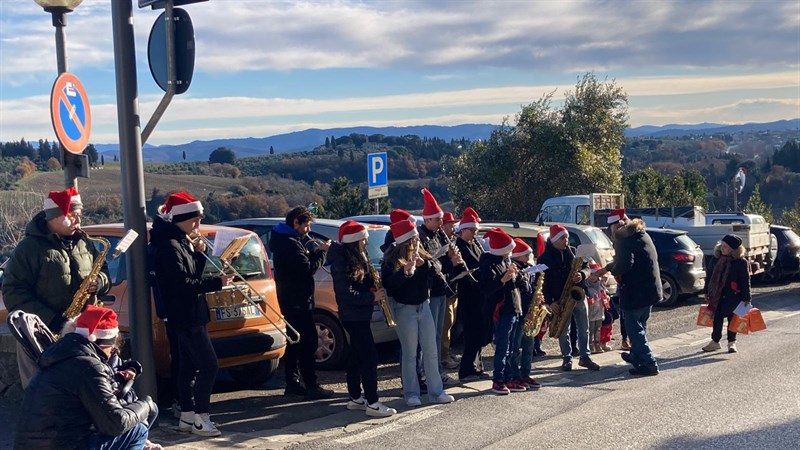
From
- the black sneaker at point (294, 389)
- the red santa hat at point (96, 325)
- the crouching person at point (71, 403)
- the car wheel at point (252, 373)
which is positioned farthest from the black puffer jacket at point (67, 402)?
the car wheel at point (252, 373)

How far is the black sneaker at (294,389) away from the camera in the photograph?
8.95 metres

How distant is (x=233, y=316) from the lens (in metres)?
8.22

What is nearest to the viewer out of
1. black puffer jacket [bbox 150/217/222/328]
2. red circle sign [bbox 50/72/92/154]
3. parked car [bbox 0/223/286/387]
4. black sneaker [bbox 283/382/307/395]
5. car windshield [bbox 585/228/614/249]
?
red circle sign [bbox 50/72/92/154]

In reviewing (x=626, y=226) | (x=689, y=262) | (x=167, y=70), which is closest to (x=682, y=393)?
(x=626, y=226)

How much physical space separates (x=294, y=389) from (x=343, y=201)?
1915cm

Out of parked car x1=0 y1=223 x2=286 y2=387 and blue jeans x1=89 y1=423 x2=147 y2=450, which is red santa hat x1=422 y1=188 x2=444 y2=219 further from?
blue jeans x1=89 y1=423 x2=147 y2=450

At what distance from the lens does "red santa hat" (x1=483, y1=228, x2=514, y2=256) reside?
9.09 metres

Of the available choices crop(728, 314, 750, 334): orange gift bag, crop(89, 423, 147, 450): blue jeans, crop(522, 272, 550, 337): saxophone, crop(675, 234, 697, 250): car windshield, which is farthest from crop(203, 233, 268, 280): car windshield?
crop(675, 234, 697, 250): car windshield

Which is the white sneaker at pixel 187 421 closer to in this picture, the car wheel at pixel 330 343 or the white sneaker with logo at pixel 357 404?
the white sneaker with logo at pixel 357 404

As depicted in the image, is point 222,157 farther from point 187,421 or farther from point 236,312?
point 187,421

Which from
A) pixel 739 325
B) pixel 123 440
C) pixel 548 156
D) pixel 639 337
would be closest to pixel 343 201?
pixel 548 156

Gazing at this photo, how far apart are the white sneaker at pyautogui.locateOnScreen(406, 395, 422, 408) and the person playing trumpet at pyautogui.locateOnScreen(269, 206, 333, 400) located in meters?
0.90

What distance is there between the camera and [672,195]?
124ft

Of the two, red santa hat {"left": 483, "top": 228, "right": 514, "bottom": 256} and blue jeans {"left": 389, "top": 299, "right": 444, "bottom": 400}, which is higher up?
red santa hat {"left": 483, "top": 228, "right": 514, "bottom": 256}
